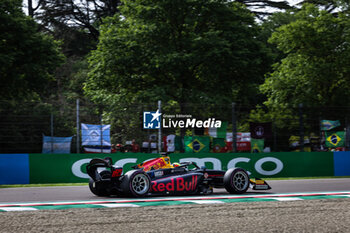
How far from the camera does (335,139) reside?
55.3ft

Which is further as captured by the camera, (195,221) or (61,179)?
(61,179)


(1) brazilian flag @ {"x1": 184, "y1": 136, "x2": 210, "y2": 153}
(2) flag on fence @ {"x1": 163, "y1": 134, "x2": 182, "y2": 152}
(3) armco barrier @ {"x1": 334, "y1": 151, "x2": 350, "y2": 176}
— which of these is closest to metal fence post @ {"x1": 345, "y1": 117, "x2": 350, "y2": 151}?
(3) armco barrier @ {"x1": 334, "y1": 151, "x2": 350, "y2": 176}

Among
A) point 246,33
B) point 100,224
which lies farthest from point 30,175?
point 246,33

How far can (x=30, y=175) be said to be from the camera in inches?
576

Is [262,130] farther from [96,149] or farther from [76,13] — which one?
[76,13]

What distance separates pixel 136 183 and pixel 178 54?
13209 millimetres

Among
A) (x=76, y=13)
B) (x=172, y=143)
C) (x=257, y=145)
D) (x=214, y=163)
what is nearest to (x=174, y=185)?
(x=172, y=143)

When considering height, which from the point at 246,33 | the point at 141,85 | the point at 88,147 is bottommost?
the point at 88,147

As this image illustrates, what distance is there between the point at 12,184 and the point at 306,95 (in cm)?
1260

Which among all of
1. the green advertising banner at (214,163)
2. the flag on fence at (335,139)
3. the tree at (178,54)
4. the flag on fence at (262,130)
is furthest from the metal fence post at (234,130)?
the tree at (178,54)

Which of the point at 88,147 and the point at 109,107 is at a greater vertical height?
the point at 109,107

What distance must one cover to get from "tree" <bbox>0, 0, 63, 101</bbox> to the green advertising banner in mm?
7612

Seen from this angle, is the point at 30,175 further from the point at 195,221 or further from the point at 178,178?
the point at 195,221

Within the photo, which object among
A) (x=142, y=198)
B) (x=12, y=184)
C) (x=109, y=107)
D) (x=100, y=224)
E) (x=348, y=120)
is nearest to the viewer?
(x=100, y=224)
